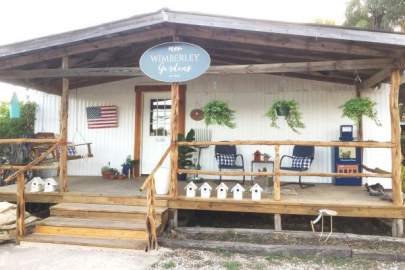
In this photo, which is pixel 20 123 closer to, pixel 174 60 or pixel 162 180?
pixel 162 180

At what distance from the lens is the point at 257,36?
4.74 meters

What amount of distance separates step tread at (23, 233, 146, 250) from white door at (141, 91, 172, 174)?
10.1ft

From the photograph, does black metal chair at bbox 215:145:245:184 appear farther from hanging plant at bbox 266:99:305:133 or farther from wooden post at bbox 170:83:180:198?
wooden post at bbox 170:83:180:198

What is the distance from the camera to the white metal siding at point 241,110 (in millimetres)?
6793

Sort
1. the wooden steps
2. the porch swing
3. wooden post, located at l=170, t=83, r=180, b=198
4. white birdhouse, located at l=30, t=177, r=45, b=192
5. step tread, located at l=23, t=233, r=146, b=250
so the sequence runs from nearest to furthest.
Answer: step tread, located at l=23, t=233, r=146, b=250 < the wooden steps < wooden post, located at l=170, t=83, r=180, b=198 < white birdhouse, located at l=30, t=177, r=45, b=192 < the porch swing

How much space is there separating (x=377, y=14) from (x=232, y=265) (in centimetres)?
1558

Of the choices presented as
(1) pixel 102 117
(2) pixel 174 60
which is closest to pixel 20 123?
(1) pixel 102 117

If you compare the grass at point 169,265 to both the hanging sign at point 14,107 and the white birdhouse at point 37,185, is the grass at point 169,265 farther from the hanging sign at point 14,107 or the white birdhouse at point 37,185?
the hanging sign at point 14,107

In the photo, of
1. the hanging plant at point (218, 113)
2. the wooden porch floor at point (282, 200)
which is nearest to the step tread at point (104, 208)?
the wooden porch floor at point (282, 200)

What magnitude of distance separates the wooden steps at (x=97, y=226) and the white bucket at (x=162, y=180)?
0.35m

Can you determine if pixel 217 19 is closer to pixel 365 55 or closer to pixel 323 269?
pixel 365 55

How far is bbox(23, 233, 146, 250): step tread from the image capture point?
13.7ft

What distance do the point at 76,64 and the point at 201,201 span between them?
3379 mm

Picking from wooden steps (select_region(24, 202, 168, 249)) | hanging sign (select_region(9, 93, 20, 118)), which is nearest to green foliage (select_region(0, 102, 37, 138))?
hanging sign (select_region(9, 93, 20, 118))
